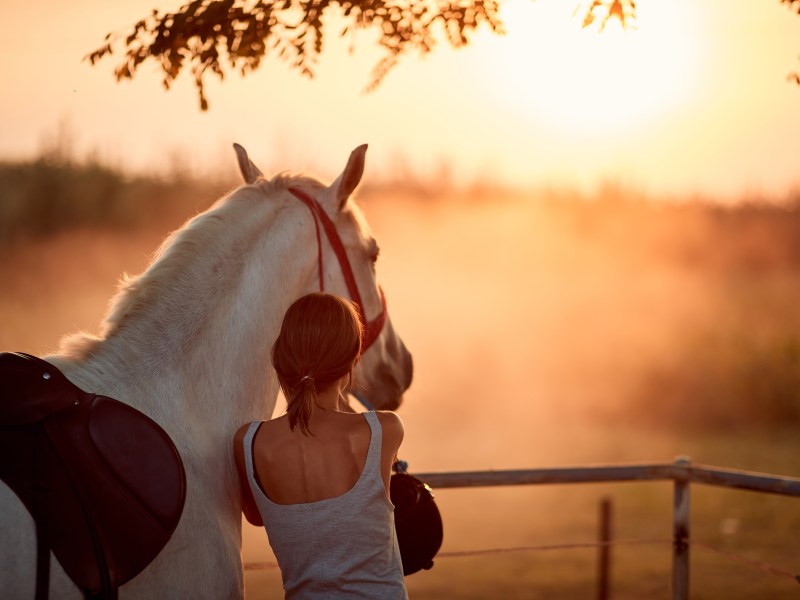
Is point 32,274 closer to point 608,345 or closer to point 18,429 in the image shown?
point 608,345

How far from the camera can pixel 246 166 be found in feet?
9.87

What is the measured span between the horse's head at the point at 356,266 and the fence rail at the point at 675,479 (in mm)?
598

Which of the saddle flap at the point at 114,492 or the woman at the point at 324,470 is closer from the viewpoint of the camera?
the saddle flap at the point at 114,492

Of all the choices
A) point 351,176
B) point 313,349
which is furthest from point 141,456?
point 351,176

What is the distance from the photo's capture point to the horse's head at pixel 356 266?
2852mm

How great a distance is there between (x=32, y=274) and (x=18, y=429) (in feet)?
80.0

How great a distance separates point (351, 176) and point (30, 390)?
1.16 meters

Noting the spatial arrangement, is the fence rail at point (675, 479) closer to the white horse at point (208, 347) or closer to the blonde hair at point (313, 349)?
the white horse at point (208, 347)

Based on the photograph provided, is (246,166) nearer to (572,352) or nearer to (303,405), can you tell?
(303,405)

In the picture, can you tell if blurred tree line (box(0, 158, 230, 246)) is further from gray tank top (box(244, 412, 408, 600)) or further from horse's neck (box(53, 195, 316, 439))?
gray tank top (box(244, 412, 408, 600))

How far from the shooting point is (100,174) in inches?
1037

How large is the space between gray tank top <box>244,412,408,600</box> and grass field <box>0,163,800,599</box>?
8.31m

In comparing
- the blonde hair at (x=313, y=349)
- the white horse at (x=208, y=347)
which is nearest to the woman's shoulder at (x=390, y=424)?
the blonde hair at (x=313, y=349)

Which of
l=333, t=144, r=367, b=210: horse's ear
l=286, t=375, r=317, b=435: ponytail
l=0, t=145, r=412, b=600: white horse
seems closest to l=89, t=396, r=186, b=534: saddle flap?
l=0, t=145, r=412, b=600: white horse
